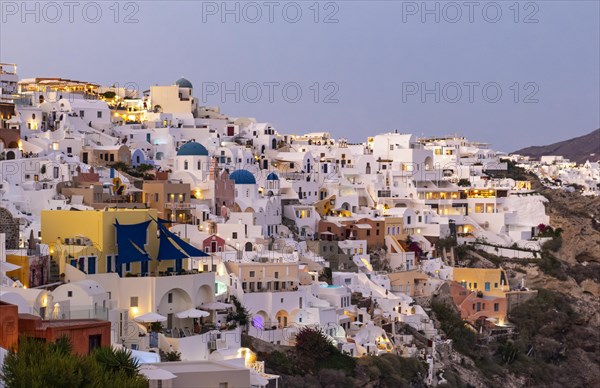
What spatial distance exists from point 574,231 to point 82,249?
3453cm

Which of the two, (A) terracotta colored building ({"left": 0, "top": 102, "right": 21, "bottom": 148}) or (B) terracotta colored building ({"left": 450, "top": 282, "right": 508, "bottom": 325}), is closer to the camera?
(B) terracotta colored building ({"left": 450, "top": 282, "right": 508, "bottom": 325})

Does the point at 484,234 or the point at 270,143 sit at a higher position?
the point at 270,143

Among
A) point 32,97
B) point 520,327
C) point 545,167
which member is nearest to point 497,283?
point 520,327

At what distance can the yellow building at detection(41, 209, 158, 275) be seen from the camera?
108ft

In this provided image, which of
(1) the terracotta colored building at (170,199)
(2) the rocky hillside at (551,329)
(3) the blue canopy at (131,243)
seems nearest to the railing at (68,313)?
(3) the blue canopy at (131,243)

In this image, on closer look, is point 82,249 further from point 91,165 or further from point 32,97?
point 32,97

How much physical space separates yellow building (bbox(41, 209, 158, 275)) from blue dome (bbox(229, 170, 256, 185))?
13.7 metres

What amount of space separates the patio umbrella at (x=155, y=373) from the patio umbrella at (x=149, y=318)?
411 inches

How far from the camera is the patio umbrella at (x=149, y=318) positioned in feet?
102

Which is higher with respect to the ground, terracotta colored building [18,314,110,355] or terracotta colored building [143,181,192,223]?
terracotta colored building [143,181,192,223]

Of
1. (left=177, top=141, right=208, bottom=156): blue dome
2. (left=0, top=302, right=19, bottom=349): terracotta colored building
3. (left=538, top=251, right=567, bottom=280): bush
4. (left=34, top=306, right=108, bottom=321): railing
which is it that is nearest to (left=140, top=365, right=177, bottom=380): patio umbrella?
(left=0, top=302, right=19, bottom=349): terracotta colored building

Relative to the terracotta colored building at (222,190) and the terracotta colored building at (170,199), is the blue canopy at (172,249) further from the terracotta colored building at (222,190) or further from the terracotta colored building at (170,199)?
the terracotta colored building at (222,190)

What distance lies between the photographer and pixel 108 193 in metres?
43.5

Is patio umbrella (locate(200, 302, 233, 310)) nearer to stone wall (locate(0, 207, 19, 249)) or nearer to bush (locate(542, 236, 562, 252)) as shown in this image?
stone wall (locate(0, 207, 19, 249))
